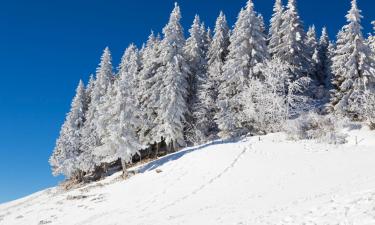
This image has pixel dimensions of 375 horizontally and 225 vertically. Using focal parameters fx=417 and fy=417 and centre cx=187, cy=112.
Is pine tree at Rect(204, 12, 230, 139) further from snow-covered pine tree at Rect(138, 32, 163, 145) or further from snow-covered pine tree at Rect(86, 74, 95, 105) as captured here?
snow-covered pine tree at Rect(86, 74, 95, 105)

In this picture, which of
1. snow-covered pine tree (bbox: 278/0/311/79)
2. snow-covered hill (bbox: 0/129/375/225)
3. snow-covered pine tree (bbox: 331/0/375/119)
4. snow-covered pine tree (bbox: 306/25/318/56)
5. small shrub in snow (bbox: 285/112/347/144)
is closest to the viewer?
snow-covered hill (bbox: 0/129/375/225)

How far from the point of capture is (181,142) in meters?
49.0

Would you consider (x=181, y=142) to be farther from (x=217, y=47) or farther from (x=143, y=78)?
(x=217, y=47)

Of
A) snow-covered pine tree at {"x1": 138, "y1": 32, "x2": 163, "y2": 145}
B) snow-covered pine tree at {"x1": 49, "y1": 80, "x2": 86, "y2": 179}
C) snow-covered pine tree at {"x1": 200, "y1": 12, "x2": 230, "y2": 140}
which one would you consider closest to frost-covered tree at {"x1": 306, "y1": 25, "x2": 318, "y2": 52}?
snow-covered pine tree at {"x1": 200, "y1": 12, "x2": 230, "y2": 140}

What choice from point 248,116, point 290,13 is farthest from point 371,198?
point 290,13

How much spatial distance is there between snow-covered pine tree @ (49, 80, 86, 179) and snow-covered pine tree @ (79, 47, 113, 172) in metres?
1.31

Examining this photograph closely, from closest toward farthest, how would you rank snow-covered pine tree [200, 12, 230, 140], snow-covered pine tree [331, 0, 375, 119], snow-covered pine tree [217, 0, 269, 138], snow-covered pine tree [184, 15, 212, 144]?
snow-covered pine tree [331, 0, 375, 119] < snow-covered pine tree [217, 0, 269, 138] < snow-covered pine tree [184, 15, 212, 144] < snow-covered pine tree [200, 12, 230, 140]

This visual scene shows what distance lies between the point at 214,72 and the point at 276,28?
34.4 feet

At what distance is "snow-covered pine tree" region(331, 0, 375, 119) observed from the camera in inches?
1758

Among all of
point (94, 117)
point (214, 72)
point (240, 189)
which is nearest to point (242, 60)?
point (214, 72)

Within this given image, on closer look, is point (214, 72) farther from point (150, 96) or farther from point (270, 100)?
point (270, 100)

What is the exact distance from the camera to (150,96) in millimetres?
52688

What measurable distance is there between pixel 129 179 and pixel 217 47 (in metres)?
28.8

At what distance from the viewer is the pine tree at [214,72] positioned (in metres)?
52.8
